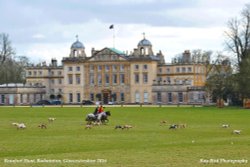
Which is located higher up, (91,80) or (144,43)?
(144,43)

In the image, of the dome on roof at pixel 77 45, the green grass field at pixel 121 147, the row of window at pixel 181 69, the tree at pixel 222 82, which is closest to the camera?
the green grass field at pixel 121 147

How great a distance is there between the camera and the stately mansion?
10794 cm

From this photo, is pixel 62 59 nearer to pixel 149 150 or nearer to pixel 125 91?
pixel 125 91

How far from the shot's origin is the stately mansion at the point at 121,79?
107938mm

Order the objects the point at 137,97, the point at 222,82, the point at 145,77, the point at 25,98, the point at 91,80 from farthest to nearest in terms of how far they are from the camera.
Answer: the point at 91,80 → the point at 25,98 → the point at 145,77 → the point at 137,97 → the point at 222,82

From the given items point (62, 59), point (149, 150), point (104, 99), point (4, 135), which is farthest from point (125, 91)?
point (149, 150)

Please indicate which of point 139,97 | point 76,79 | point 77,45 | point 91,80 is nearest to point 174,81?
point 139,97

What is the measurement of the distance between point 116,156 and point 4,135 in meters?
10.5

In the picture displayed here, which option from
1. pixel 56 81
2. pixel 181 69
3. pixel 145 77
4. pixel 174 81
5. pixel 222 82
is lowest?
pixel 222 82

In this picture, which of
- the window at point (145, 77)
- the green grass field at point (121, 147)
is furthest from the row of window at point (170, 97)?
the green grass field at point (121, 147)

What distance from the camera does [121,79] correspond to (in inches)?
4365

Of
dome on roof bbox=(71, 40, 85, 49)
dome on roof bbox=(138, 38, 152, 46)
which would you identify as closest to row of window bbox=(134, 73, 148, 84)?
dome on roof bbox=(138, 38, 152, 46)

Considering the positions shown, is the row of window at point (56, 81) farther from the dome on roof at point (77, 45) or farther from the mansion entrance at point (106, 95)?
the mansion entrance at point (106, 95)

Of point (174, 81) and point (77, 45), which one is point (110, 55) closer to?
point (77, 45)
